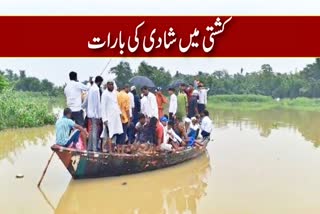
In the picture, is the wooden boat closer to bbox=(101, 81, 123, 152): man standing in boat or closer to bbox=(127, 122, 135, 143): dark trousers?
bbox=(101, 81, 123, 152): man standing in boat

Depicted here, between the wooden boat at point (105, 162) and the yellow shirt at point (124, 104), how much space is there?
0.85 metres

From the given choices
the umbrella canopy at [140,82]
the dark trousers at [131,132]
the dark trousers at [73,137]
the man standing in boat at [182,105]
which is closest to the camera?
the dark trousers at [73,137]

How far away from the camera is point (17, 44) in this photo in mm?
9812

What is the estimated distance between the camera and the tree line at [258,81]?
102ft

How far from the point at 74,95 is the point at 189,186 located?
2.38 m

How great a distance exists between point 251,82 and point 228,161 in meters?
27.4

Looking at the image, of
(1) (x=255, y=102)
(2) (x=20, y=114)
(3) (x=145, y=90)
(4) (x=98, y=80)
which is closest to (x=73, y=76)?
(4) (x=98, y=80)

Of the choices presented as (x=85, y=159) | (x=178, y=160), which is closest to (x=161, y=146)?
(x=178, y=160)

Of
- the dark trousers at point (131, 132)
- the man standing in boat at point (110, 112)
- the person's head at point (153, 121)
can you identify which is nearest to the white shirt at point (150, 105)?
the person's head at point (153, 121)

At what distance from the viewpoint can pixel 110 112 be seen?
7.79m

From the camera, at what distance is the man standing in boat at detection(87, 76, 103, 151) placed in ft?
25.5

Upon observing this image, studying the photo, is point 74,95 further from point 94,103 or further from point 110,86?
point 110,86

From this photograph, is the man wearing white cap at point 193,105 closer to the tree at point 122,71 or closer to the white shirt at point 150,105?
the white shirt at point 150,105

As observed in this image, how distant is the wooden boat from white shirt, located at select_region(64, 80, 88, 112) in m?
1.06
